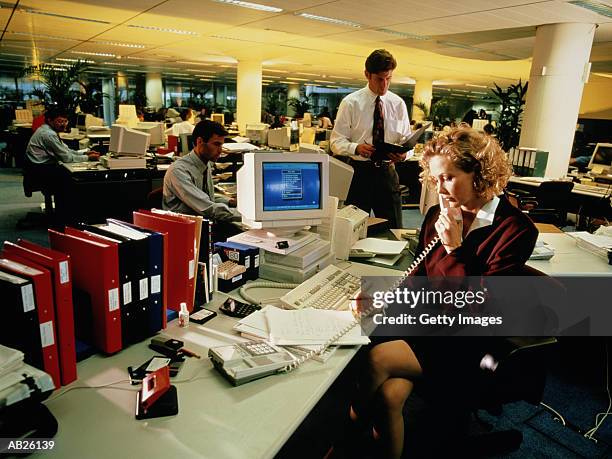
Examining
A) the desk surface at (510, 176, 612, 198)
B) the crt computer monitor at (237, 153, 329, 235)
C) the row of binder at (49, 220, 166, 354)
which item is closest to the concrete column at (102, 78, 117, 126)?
the desk surface at (510, 176, 612, 198)

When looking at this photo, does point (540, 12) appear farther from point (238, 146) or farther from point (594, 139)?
point (594, 139)

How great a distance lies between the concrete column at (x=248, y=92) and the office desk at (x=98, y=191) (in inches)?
241

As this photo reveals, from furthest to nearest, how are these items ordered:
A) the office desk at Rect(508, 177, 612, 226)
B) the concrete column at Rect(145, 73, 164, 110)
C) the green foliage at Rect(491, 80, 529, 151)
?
the concrete column at Rect(145, 73, 164, 110)
the green foliage at Rect(491, 80, 529, 151)
the office desk at Rect(508, 177, 612, 226)

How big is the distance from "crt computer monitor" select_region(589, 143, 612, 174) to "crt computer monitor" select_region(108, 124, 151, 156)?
20.0ft

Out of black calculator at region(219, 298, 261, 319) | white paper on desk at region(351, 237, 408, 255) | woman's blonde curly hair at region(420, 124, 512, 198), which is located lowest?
black calculator at region(219, 298, 261, 319)

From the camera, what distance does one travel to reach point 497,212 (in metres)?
1.70

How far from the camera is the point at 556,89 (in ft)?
17.8

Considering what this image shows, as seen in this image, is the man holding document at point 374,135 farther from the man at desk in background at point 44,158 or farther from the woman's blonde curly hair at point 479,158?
the man at desk in background at point 44,158

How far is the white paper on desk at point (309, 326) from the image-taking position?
148 centimetres

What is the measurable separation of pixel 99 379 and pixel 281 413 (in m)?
0.53

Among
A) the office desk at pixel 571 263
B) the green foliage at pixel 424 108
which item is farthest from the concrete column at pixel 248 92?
the office desk at pixel 571 263

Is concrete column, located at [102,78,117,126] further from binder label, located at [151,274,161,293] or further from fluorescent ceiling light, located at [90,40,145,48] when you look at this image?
binder label, located at [151,274,161,293]

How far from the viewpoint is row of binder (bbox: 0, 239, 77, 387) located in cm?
106

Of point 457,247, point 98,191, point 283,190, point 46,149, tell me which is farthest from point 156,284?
point 46,149
